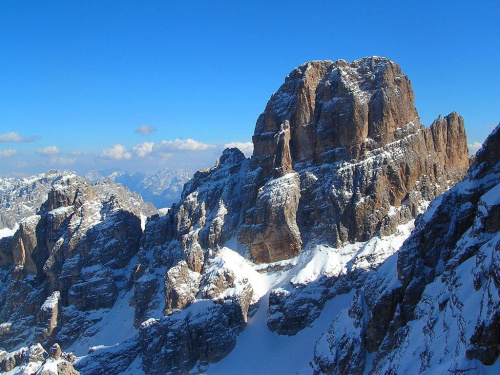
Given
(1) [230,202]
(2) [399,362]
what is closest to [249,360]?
(1) [230,202]

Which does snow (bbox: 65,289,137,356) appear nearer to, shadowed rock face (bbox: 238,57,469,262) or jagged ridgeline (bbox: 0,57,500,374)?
jagged ridgeline (bbox: 0,57,500,374)

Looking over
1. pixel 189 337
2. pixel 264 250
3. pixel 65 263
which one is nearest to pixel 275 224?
pixel 264 250

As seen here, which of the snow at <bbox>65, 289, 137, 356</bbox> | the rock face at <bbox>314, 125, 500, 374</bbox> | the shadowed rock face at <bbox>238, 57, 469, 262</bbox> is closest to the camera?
the rock face at <bbox>314, 125, 500, 374</bbox>

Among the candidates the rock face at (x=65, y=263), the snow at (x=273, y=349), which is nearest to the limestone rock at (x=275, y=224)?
the snow at (x=273, y=349)

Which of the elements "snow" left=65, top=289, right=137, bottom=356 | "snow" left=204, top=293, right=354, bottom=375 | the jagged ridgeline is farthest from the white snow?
"snow" left=204, top=293, right=354, bottom=375

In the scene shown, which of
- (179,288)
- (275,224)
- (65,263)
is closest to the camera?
(179,288)

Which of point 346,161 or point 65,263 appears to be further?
point 65,263

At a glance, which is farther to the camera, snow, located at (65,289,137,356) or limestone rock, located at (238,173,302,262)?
snow, located at (65,289,137,356)

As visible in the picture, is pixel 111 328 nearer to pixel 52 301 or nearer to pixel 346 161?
pixel 52 301

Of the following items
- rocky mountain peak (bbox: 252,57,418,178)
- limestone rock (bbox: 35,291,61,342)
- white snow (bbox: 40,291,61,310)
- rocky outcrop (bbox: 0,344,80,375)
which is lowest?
rocky outcrop (bbox: 0,344,80,375)

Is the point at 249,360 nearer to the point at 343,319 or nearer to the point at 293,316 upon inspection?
the point at 293,316
